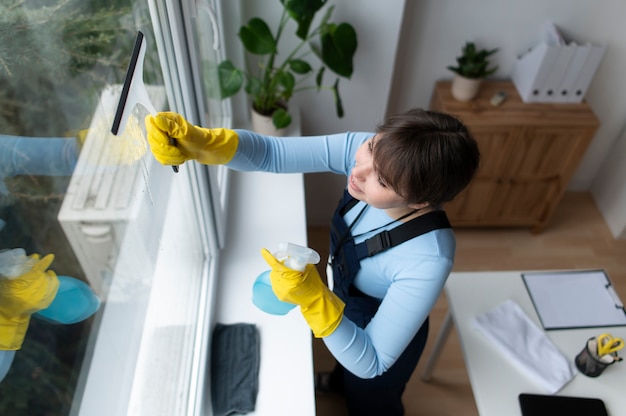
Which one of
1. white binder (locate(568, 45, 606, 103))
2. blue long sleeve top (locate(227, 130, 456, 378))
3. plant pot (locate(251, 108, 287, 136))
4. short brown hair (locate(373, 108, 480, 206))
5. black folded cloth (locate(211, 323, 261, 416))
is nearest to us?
short brown hair (locate(373, 108, 480, 206))

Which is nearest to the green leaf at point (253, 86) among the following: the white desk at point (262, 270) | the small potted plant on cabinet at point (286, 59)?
the small potted plant on cabinet at point (286, 59)

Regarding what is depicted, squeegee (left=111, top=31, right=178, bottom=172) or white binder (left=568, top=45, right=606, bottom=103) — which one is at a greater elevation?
squeegee (left=111, top=31, right=178, bottom=172)

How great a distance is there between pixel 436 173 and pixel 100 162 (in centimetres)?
61

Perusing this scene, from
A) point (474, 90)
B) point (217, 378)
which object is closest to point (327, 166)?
point (217, 378)

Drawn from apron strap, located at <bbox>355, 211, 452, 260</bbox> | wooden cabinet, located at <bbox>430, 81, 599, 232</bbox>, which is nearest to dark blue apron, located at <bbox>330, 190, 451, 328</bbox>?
apron strap, located at <bbox>355, 211, 452, 260</bbox>

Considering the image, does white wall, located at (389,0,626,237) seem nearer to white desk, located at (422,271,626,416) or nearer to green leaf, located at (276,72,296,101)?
green leaf, located at (276,72,296,101)

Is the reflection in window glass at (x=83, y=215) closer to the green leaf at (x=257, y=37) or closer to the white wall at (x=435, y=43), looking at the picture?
the green leaf at (x=257, y=37)

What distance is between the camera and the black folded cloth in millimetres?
1301

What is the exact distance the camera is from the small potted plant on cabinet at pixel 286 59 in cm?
175

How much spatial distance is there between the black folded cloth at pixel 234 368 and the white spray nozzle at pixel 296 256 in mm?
483

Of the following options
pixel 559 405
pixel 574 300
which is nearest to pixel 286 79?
pixel 574 300

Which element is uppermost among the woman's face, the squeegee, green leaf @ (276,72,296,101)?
the squeegee

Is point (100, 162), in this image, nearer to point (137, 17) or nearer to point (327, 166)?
point (137, 17)

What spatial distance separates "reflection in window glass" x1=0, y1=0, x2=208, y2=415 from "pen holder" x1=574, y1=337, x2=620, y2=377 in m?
1.12
